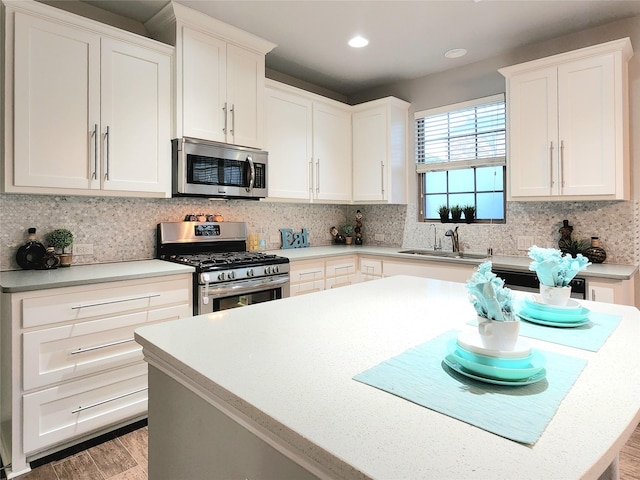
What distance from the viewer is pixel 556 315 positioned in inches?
49.8

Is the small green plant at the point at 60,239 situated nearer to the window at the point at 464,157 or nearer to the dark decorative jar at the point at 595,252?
the window at the point at 464,157

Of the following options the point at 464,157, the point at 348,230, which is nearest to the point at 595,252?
the point at 464,157

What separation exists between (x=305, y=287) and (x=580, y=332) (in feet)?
A: 7.85

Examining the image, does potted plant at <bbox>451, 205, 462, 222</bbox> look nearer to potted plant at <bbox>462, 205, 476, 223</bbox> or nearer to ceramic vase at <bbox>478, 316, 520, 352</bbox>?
potted plant at <bbox>462, 205, 476, 223</bbox>

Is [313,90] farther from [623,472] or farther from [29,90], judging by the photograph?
[623,472]

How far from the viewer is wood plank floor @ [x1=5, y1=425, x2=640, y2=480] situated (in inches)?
77.4

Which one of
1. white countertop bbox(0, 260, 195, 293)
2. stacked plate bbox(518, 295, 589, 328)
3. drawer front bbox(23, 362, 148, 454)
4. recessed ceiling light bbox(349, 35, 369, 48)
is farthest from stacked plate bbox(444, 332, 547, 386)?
recessed ceiling light bbox(349, 35, 369, 48)

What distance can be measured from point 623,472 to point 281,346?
80.8 inches

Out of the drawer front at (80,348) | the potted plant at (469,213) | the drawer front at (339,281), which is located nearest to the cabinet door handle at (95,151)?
the drawer front at (80,348)

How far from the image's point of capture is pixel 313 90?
14.3ft

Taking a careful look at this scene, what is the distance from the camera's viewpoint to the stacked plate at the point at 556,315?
4.10 ft

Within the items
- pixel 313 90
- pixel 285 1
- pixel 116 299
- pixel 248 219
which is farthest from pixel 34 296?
pixel 313 90

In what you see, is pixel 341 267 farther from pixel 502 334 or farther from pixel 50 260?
pixel 502 334

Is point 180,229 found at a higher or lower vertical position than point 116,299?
higher
